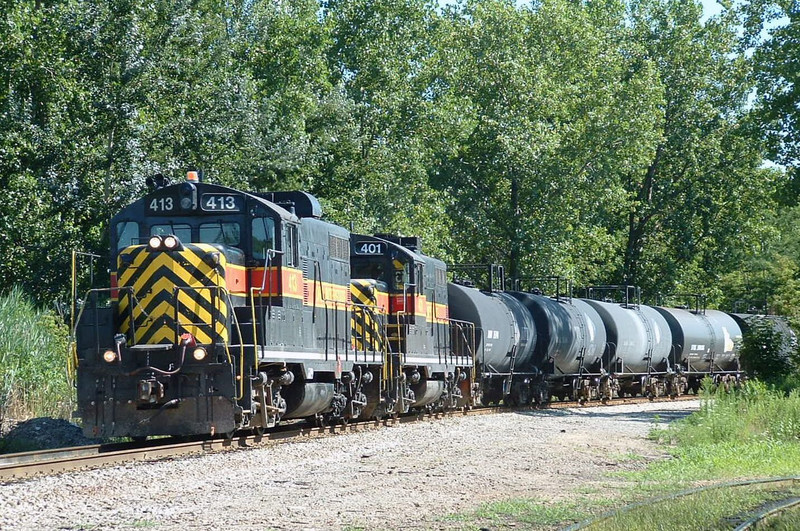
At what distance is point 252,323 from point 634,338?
20.8 m

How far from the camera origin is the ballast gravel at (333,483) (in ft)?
30.8

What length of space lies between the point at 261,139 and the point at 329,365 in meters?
15.6

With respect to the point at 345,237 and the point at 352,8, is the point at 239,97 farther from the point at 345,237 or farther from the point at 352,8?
the point at 352,8

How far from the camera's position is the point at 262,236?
15.8 metres

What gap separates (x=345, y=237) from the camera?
19.2 metres

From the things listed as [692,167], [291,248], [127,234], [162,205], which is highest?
[692,167]

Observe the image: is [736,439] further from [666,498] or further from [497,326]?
[497,326]

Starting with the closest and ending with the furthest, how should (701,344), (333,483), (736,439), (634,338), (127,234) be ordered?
1. (333,483)
2. (127,234)
3. (736,439)
4. (634,338)
5. (701,344)

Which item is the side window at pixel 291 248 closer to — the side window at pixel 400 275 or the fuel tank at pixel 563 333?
the side window at pixel 400 275

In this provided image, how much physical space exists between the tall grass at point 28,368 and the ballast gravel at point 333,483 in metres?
5.99

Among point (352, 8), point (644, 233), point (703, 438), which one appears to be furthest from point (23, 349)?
point (644, 233)

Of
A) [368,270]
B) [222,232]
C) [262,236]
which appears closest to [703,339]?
[368,270]

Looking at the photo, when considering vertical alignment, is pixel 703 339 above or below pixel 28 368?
above

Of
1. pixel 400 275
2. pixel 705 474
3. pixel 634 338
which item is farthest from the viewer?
pixel 634 338
